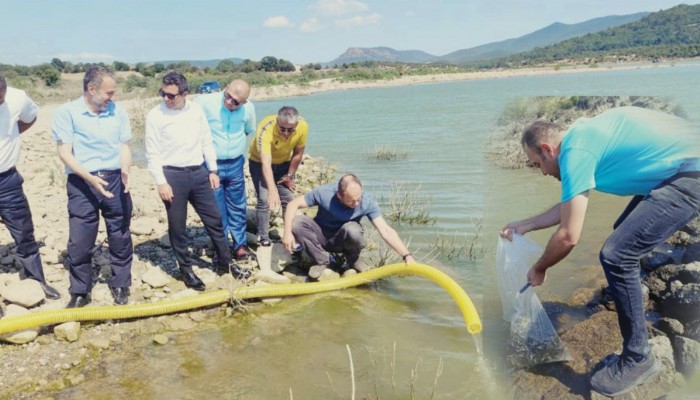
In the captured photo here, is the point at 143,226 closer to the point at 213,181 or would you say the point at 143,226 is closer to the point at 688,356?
the point at 213,181

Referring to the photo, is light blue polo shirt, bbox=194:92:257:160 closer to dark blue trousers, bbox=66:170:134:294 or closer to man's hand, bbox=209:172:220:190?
man's hand, bbox=209:172:220:190

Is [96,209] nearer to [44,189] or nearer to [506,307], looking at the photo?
[506,307]

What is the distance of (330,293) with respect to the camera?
4961mm

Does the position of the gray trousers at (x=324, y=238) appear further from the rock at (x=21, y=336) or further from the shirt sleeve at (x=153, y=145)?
the rock at (x=21, y=336)

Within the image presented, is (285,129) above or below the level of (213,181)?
above

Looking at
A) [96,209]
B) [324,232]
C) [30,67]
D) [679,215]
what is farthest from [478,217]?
[30,67]

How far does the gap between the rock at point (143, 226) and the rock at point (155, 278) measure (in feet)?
3.48

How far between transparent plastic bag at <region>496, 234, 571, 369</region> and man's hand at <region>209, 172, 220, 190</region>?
271 cm

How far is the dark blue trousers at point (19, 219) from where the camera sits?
4395 millimetres

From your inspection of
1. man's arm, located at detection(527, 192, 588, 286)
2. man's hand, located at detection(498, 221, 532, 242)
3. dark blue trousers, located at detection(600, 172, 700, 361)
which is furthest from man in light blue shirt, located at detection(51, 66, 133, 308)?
dark blue trousers, located at detection(600, 172, 700, 361)

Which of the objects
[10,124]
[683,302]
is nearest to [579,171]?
[683,302]

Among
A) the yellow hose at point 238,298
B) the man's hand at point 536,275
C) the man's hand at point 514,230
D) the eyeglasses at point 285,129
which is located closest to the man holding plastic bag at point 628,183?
the man's hand at point 536,275

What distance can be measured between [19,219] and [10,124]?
32.7 inches

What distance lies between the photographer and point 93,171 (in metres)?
4.26
